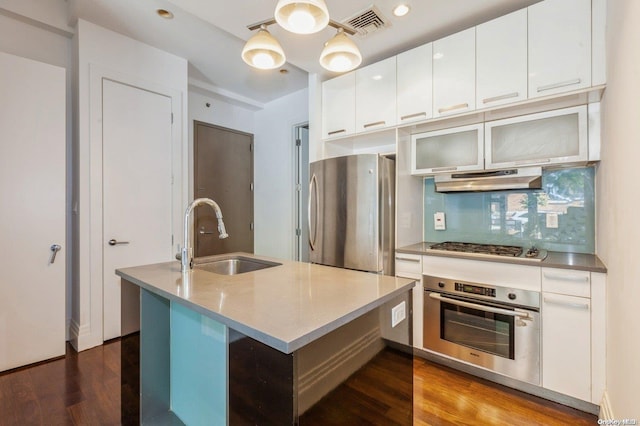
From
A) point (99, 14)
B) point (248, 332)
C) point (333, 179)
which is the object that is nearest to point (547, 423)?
point (248, 332)

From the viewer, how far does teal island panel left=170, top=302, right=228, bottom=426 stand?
4.36ft

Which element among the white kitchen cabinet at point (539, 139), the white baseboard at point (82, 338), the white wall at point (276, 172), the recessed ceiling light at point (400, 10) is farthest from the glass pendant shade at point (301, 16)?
the white baseboard at point (82, 338)

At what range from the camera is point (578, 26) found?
72.6 inches

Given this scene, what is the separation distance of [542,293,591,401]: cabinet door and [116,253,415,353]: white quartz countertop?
1.10 meters

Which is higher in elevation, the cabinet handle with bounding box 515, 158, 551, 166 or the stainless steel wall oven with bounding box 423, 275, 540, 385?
the cabinet handle with bounding box 515, 158, 551, 166

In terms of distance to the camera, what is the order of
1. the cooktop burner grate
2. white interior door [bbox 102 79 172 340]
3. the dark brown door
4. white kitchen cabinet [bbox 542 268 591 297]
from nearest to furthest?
white kitchen cabinet [bbox 542 268 591 297] → the cooktop burner grate → white interior door [bbox 102 79 172 340] → the dark brown door

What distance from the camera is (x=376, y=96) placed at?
277 cm

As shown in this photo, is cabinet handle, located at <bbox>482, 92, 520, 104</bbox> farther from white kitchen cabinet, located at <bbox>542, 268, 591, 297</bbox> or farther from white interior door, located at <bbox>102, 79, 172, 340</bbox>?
white interior door, located at <bbox>102, 79, 172, 340</bbox>

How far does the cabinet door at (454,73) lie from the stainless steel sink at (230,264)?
5.85ft

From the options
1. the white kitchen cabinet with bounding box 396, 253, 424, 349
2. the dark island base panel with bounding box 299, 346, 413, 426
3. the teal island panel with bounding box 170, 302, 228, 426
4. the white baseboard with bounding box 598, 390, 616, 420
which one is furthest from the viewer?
the white kitchen cabinet with bounding box 396, 253, 424, 349

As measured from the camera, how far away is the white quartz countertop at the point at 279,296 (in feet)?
3.13

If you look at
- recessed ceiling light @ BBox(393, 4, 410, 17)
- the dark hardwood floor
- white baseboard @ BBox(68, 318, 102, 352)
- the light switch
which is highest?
recessed ceiling light @ BBox(393, 4, 410, 17)

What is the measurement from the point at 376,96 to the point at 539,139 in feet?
4.37

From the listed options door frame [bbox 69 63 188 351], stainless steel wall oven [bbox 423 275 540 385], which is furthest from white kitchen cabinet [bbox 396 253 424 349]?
door frame [bbox 69 63 188 351]
